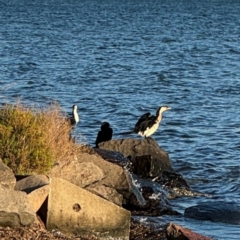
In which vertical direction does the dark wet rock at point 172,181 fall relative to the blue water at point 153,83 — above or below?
above

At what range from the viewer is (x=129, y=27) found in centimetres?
6694

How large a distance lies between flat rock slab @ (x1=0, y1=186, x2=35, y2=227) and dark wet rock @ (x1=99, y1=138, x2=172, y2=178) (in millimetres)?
6841

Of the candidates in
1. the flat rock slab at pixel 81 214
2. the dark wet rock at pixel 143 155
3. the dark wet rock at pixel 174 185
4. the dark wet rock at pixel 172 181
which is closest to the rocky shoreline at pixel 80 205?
the flat rock slab at pixel 81 214

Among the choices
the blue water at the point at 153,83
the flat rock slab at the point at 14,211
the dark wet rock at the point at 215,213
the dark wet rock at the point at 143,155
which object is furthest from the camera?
the blue water at the point at 153,83

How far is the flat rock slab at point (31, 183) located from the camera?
995cm

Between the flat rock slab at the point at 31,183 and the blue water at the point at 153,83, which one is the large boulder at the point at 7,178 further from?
the blue water at the point at 153,83

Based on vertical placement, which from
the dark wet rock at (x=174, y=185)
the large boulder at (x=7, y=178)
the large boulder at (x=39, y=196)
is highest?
the large boulder at (x=7, y=178)

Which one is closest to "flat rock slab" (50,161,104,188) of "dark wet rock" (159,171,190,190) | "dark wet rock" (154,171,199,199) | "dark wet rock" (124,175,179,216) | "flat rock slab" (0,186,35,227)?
"dark wet rock" (124,175,179,216)

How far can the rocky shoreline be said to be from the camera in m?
9.13

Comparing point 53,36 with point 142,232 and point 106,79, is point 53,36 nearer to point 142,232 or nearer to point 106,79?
point 106,79

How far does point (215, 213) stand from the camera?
515 inches

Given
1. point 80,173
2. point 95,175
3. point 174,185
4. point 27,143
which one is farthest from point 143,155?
point 27,143

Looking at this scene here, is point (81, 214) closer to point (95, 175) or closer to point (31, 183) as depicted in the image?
point (31, 183)

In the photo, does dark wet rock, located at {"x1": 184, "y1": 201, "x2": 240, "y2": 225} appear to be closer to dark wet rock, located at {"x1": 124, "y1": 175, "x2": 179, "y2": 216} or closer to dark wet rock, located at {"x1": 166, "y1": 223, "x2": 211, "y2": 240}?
dark wet rock, located at {"x1": 124, "y1": 175, "x2": 179, "y2": 216}
